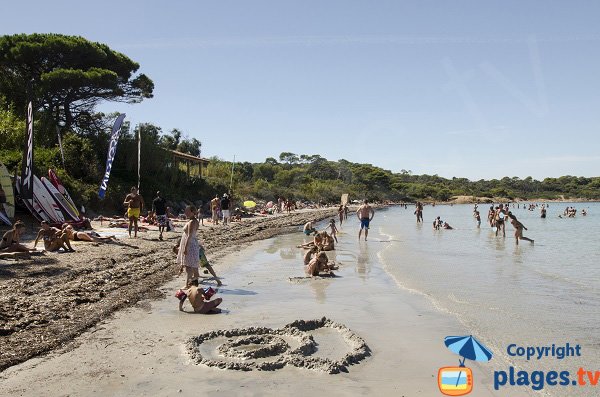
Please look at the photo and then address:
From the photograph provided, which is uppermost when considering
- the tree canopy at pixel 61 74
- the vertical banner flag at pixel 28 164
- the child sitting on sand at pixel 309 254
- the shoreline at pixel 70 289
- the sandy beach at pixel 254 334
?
the tree canopy at pixel 61 74

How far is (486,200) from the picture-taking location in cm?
10694

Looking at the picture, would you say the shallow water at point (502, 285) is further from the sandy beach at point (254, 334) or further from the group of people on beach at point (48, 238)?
the group of people on beach at point (48, 238)

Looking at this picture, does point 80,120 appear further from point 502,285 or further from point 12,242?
point 502,285

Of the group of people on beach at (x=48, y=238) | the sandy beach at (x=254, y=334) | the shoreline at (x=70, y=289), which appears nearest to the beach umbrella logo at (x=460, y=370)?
the sandy beach at (x=254, y=334)

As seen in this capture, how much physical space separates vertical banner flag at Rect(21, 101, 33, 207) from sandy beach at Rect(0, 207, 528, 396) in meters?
6.64

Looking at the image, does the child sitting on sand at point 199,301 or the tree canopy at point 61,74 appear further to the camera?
the tree canopy at point 61,74

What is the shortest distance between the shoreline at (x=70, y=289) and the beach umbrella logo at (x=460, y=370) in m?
4.08

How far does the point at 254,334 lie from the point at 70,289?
362 cm

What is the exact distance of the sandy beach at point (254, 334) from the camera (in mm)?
4484

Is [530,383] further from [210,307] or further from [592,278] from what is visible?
[592,278]

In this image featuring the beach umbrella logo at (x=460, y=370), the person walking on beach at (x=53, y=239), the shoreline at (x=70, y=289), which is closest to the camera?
the beach umbrella logo at (x=460, y=370)

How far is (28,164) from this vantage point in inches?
539

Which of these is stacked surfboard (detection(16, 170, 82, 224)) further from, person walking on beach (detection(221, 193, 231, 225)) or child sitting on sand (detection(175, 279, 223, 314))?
child sitting on sand (detection(175, 279, 223, 314))

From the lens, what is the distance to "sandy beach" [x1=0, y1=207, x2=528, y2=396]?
4.48 meters
